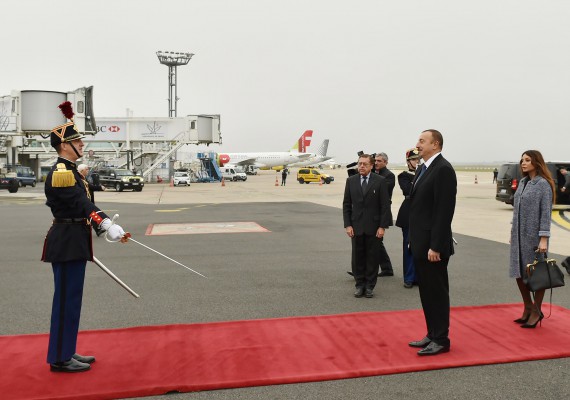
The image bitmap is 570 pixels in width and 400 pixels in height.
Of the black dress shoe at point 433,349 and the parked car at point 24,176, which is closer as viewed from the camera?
the black dress shoe at point 433,349

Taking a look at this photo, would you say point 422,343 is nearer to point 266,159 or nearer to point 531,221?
point 531,221

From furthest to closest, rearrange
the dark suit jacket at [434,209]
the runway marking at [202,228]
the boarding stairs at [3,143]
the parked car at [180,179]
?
1. the parked car at [180,179]
2. the boarding stairs at [3,143]
3. the runway marking at [202,228]
4. the dark suit jacket at [434,209]

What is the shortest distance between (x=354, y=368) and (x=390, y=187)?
158 inches

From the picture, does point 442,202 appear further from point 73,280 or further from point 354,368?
point 73,280

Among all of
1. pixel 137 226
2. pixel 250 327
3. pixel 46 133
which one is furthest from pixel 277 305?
pixel 46 133

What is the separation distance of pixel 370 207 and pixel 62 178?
13.6 feet

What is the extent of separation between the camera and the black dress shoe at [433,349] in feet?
15.4

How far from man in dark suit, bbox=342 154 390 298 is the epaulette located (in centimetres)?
398

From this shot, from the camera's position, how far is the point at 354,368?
4379 mm

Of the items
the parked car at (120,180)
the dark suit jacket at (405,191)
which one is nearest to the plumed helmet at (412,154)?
the dark suit jacket at (405,191)

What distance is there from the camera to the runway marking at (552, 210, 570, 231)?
50.0 feet

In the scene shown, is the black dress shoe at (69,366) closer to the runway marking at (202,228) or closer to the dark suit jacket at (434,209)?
the dark suit jacket at (434,209)

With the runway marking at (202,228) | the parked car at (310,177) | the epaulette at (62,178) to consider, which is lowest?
the runway marking at (202,228)

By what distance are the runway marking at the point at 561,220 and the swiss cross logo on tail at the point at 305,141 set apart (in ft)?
213
